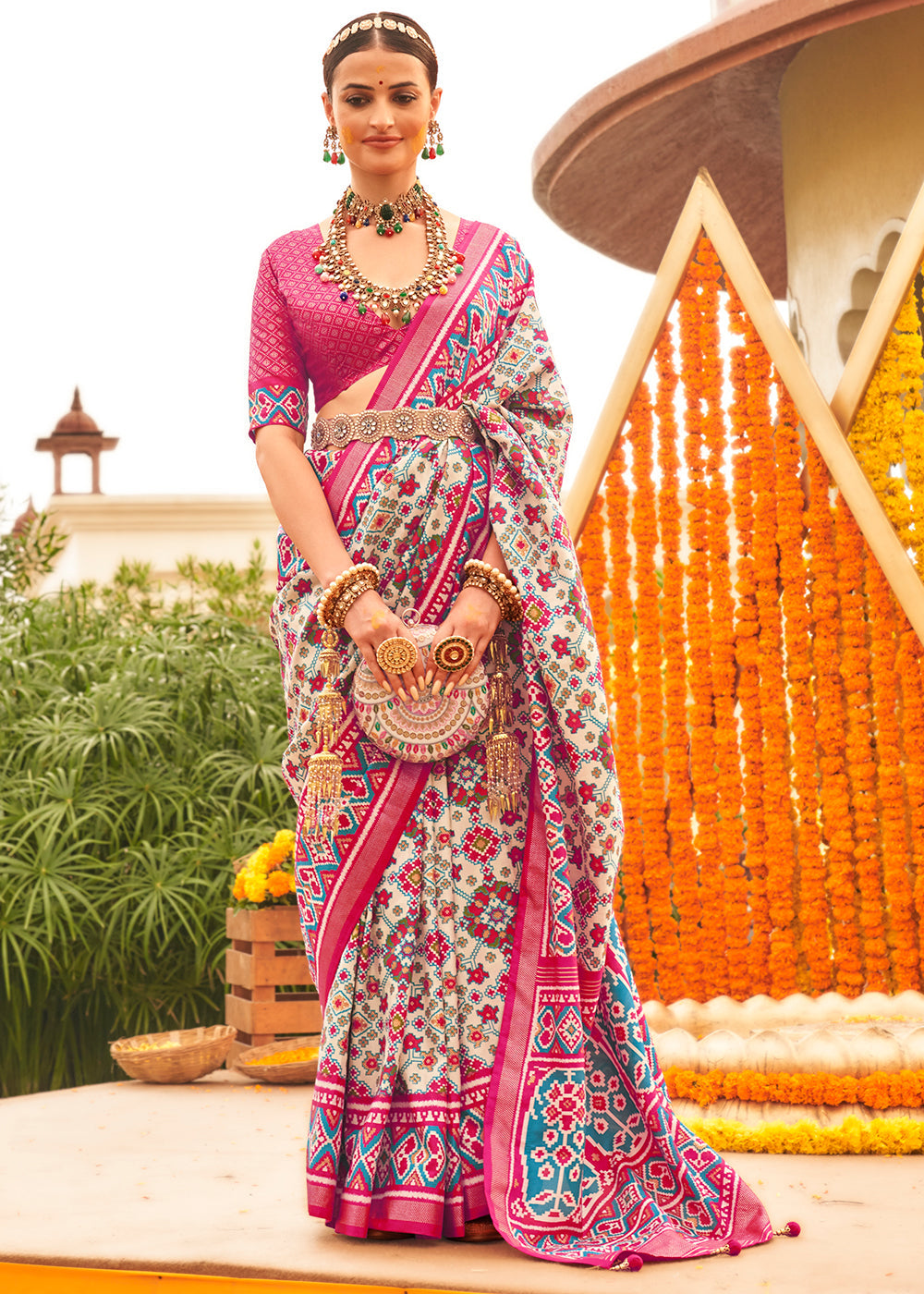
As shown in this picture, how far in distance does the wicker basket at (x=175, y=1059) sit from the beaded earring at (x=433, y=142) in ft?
9.20

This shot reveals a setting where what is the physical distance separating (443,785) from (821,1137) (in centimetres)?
144

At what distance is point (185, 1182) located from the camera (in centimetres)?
268

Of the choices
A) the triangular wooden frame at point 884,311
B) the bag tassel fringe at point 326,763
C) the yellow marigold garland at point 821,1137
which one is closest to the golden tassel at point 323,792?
the bag tassel fringe at point 326,763

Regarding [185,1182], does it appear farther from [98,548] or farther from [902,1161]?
[98,548]

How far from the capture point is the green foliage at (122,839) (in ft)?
16.4

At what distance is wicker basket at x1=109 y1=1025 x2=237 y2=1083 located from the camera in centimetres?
407

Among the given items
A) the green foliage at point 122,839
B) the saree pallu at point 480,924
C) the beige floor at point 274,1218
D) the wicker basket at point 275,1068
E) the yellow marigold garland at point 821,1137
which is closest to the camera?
the beige floor at point 274,1218

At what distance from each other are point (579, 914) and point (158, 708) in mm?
3883

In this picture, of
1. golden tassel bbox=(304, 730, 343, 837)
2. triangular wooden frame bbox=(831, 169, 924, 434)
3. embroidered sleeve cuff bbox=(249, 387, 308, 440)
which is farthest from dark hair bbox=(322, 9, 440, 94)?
triangular wooden frame bbox=(831, 169, 924, 434)

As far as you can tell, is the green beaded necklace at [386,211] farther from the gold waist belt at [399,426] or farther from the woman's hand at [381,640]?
the woman's hand at [381,640]

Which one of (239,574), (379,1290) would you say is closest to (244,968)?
(379,1290)

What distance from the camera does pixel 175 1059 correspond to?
4.09m

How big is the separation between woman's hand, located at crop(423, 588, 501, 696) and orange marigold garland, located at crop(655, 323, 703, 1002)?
188 cm

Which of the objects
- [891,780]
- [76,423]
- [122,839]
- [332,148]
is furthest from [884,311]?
[76,423]
